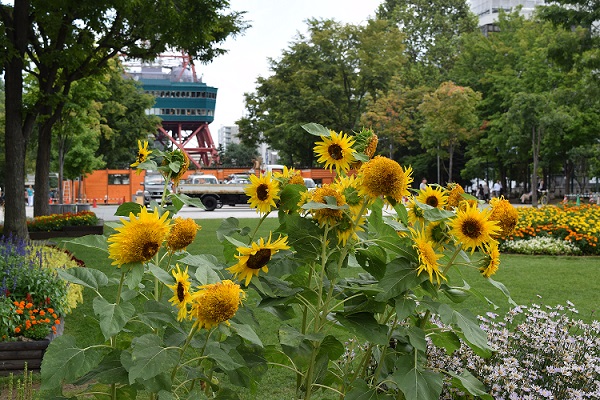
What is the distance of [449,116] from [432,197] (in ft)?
135

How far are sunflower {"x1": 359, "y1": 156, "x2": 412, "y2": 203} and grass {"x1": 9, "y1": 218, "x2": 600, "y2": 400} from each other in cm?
260

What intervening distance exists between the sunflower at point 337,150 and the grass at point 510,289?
97.2 inches

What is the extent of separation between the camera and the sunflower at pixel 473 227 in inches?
94.2

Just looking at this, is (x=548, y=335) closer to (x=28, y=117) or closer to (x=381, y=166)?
(x=381, y=166)

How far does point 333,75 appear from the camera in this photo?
155 feet

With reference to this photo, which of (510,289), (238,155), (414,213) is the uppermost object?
(238,155)

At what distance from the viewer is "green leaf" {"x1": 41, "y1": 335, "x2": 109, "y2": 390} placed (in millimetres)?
2156

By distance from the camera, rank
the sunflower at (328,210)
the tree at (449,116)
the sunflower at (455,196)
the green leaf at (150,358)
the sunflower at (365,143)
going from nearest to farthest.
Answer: the green leaf at (150,358) < the sunflower at (328,210) < the sunflower at (365,143) < the sunflower at (455,196) < the tree at (449,116)

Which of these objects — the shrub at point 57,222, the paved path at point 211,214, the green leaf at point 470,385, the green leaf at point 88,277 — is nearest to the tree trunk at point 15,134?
the shrub at point 57,222

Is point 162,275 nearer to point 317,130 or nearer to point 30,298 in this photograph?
point 317,130

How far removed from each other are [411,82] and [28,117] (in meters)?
41.5

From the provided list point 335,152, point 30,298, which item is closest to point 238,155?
point 30,298

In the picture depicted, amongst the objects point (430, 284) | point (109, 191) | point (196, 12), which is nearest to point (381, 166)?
point (430, 284)

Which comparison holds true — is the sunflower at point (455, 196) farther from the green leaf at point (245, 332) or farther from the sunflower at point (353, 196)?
the green leaf at point (245, 332)
